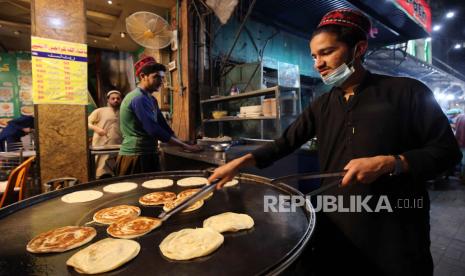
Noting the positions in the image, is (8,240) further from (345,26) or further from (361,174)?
(345,26)

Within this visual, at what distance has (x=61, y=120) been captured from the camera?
3098mm

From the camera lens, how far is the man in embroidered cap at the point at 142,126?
9.30 ft

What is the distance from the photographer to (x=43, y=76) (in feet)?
9.70

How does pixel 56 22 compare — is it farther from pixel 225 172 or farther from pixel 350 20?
pixel 350 20

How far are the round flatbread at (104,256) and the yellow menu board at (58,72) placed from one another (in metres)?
2.70

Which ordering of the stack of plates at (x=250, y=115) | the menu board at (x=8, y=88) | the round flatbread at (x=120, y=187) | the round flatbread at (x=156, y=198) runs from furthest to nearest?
the menu board at (x=8, y=88) → the stack of plates at (x=250, y=115) → the round flatbread at (x=120, y=187) → the round flatbread at (x=156, y=198)

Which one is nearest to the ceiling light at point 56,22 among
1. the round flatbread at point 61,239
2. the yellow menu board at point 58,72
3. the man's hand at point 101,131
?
the yellow menu board at point 58,72

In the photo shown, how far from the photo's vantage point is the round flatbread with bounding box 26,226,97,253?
1.09m

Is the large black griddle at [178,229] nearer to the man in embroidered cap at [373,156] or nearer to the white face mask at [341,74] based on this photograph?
the man in embroidered cap at [373,156]

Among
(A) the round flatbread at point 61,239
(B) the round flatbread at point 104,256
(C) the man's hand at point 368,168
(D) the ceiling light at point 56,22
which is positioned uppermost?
(D) the ceiling light at point 56,22

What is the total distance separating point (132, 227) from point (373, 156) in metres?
1.35

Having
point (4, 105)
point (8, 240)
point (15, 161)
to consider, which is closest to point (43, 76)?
point (15, 161)

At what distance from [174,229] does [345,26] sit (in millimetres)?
1457

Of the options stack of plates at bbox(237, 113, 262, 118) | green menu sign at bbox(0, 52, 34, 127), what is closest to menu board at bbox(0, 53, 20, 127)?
green menu sign at bbox(0, 52, 34, 127)
